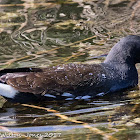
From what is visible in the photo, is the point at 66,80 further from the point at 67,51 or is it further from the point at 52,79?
the point at 67,51

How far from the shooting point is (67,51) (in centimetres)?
709

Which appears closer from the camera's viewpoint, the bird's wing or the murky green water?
the murky green water

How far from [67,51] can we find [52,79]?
1.73 meters

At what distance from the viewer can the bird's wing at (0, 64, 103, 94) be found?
5.39 meters

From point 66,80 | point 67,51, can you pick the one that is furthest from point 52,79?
point 67,51

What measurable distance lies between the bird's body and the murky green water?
15 cm

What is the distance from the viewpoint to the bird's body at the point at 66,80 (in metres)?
5.39

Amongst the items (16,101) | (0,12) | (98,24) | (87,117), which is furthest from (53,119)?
(0,12)

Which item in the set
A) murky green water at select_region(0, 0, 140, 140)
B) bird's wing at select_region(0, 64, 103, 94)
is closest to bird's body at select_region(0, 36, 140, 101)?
bird's wing at select_region(0, 64, 103, 94)

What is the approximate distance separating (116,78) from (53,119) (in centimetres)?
130

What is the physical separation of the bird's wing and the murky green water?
0.24 m

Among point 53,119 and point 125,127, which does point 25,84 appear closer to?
point 53,119

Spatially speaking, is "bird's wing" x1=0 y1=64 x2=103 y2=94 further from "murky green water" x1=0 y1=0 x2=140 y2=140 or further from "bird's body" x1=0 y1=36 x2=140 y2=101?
"murky green water" x1=0 y1=0 x2=140 y2=140

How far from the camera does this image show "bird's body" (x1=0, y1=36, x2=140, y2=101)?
212 inches
